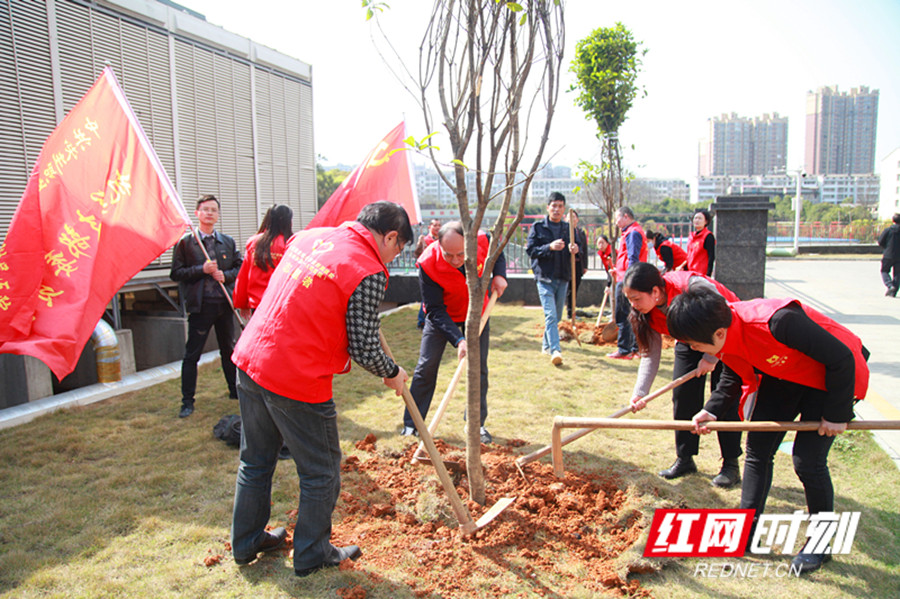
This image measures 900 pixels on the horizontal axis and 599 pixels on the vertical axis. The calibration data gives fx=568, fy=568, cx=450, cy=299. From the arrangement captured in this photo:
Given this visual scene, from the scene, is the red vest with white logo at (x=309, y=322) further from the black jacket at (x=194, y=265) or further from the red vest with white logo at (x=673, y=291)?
the black jacket at (x=194, y=265)

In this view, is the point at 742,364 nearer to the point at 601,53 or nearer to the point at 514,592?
the point at 514,592

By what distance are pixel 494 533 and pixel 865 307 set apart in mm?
9718

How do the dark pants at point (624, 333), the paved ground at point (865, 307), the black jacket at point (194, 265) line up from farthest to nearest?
1. the dark pants at point (624, 333)
2. the black jacket at point (194, 265)
3. the paved ground at point (865, 307)

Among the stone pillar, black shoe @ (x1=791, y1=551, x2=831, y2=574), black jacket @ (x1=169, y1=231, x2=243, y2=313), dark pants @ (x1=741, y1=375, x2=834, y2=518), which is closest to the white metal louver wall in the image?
black jacket @ (x1=169, y1=231, x2=243, y2=313)

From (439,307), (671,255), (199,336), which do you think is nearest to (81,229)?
(199,336)

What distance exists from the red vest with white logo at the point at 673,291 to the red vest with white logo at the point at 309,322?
1.65m

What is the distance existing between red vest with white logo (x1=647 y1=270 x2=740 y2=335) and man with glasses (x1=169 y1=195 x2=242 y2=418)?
3.55 meters

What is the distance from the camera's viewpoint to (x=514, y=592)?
251 centimetres

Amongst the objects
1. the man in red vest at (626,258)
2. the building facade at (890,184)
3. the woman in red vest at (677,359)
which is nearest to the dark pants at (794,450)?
the woman in red vest at (677,359)

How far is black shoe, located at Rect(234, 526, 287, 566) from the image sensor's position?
271cm

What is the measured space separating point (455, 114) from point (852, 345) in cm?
210

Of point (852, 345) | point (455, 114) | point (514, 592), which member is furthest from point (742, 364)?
point (455, 114)

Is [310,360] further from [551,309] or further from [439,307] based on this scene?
[551,309]

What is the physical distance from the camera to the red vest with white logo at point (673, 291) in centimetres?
307
